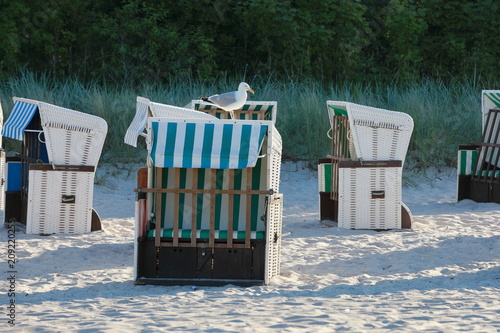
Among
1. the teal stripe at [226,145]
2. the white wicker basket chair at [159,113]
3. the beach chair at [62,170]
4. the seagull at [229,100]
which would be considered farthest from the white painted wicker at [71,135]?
the teal stripe at [226,145]

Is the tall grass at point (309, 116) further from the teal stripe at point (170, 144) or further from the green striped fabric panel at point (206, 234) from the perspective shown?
the teal stripe at point (170, 144)

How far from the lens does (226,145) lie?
5.05 m

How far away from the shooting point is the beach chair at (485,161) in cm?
949

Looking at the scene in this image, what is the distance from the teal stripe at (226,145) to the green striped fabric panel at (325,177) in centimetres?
333

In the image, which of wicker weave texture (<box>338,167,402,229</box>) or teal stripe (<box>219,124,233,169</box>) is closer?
teal stripe (<box>219,124,233,169</box>)

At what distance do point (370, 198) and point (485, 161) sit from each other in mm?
2695

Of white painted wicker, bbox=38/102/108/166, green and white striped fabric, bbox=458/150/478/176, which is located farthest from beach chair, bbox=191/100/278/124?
green and white striped fabric, bbox=458/150/478/176

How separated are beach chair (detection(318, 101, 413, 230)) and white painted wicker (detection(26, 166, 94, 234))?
8.39 feet

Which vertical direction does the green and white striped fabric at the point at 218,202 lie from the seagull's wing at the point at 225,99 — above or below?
Result: below

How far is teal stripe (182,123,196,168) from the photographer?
5.02m

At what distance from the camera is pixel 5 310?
448cm

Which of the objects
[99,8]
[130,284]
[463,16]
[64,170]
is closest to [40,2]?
[99,8]

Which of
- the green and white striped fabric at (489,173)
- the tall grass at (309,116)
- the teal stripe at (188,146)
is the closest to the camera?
the teal stripe at (188,146)

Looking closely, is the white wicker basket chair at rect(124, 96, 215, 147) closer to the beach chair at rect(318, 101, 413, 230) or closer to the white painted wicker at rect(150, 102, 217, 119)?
the white painted wicker at rect(150, 102, 217, 119)
